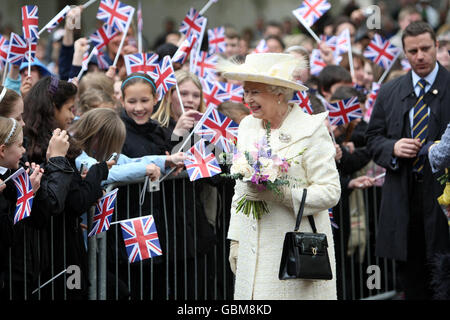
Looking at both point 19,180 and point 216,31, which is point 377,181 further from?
point 19,180

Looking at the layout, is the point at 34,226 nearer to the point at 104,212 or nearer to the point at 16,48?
the point at 104,212

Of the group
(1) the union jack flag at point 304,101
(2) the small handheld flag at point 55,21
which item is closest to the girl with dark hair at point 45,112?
(2) the small handheld flag at point 55,21

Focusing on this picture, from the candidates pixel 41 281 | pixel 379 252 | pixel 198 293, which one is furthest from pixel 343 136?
pixel 41 281

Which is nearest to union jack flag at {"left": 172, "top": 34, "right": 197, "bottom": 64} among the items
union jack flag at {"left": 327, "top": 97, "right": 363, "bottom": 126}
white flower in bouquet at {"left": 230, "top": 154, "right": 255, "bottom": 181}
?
union jack flag at {"left": 327, "top": 97, "right": 363, "bottom": 126}

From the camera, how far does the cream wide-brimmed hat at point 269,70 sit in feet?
17.7

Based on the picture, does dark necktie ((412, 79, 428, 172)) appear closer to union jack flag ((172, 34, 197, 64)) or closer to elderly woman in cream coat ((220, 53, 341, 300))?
elderly woman in cream coat ((220, 53, 341, 300))

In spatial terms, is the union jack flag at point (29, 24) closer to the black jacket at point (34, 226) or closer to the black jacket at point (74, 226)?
the black jacket at point (74, 226)

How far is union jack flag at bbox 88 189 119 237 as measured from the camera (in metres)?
6.06

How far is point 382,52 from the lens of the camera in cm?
948

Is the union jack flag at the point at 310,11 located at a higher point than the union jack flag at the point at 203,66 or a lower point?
higher

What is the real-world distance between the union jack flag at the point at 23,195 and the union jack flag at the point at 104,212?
0.73m

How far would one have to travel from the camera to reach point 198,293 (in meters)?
7.00

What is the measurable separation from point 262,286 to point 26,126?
81.8 inches

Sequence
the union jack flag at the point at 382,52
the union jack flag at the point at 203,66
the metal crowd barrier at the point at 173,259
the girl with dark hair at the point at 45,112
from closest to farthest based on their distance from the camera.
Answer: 1. the girl with dark hair at the point at 45,112
2. the metal crowd barrier at the point at 173,259
3. the union jack flag at the point at 203,66
4. the union jack flag at the point at 382,52
